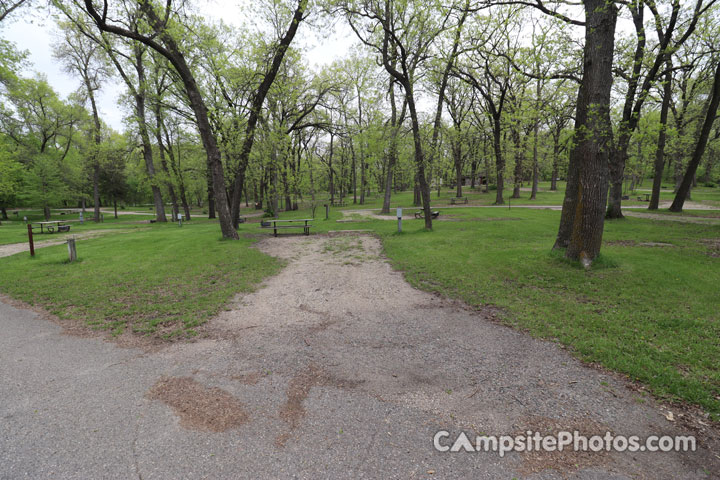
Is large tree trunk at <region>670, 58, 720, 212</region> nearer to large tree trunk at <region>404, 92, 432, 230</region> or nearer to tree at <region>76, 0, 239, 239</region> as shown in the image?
large tree trunk at <region>404, 92, 432, 230</region>

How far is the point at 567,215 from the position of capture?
7.69 metres

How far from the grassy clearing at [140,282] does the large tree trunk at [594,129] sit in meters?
7.54

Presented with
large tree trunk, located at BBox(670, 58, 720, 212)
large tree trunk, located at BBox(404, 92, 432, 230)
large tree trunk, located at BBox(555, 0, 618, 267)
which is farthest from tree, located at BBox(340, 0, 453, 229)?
large tree trunk, located at BBox(670, 58, 720, 212)

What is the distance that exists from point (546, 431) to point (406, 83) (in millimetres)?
11933

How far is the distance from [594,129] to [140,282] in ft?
Answer: 35.1

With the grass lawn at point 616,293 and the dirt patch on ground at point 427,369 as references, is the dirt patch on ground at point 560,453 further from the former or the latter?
the grass lawn at point 616,293

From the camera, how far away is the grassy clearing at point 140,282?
5152mm

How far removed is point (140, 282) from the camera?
706cm

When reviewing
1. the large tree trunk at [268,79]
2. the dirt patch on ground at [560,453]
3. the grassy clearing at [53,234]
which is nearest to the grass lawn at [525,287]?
the dirt patch on ground at [560,453]

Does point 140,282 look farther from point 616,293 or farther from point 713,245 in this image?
point 713,245

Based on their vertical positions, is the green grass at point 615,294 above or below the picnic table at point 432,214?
below

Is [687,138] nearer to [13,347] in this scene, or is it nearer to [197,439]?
[197,439]

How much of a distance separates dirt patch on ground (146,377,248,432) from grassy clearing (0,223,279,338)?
142 cm

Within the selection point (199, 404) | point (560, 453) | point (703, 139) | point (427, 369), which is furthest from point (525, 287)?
point (703, 139)
